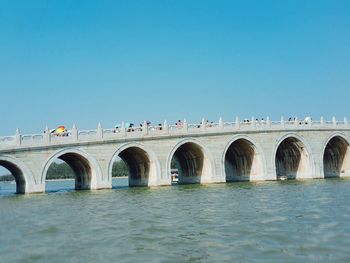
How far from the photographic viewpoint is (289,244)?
8719mm

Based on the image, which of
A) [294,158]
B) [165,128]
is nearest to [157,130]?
[165,128]

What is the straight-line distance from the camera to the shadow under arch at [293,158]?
32312mm

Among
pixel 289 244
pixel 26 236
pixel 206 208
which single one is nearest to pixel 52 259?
pixel 26 236

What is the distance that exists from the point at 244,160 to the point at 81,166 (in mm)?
11930

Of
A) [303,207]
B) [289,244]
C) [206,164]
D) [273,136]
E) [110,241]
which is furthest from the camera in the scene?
[273,136]

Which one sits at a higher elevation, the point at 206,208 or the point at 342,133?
the point at 342,133

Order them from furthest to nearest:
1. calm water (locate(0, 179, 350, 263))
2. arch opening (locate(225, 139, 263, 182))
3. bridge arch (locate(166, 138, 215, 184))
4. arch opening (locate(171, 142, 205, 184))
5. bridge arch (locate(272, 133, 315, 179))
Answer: bridge arch (locate(272, 133, 315, 179))
arch opening (locate(225, 139, 263, 182))
arch opening (locate(171, 142, 205, 184))
bridge arch (locate(166, 138, 215, 184))
calm water (locate(0, 179, 350, 263))

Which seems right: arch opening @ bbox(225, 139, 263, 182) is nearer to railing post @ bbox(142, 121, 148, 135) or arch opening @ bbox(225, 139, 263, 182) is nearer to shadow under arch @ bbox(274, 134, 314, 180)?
shadow under arch @ bbox(274, 134, 314, 180)

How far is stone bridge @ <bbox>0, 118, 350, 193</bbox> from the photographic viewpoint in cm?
2309

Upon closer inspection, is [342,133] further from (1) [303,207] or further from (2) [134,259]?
(2) [134,259]

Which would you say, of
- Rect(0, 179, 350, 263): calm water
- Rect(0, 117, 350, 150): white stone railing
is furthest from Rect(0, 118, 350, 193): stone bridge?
Rect(0, 179, 350, 263): calm water

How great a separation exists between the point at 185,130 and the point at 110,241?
60.3ft

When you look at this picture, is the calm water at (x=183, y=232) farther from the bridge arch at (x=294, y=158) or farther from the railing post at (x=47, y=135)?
the bridge arch at (x=294, y=158)

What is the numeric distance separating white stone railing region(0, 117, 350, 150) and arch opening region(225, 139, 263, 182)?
1670 mm
